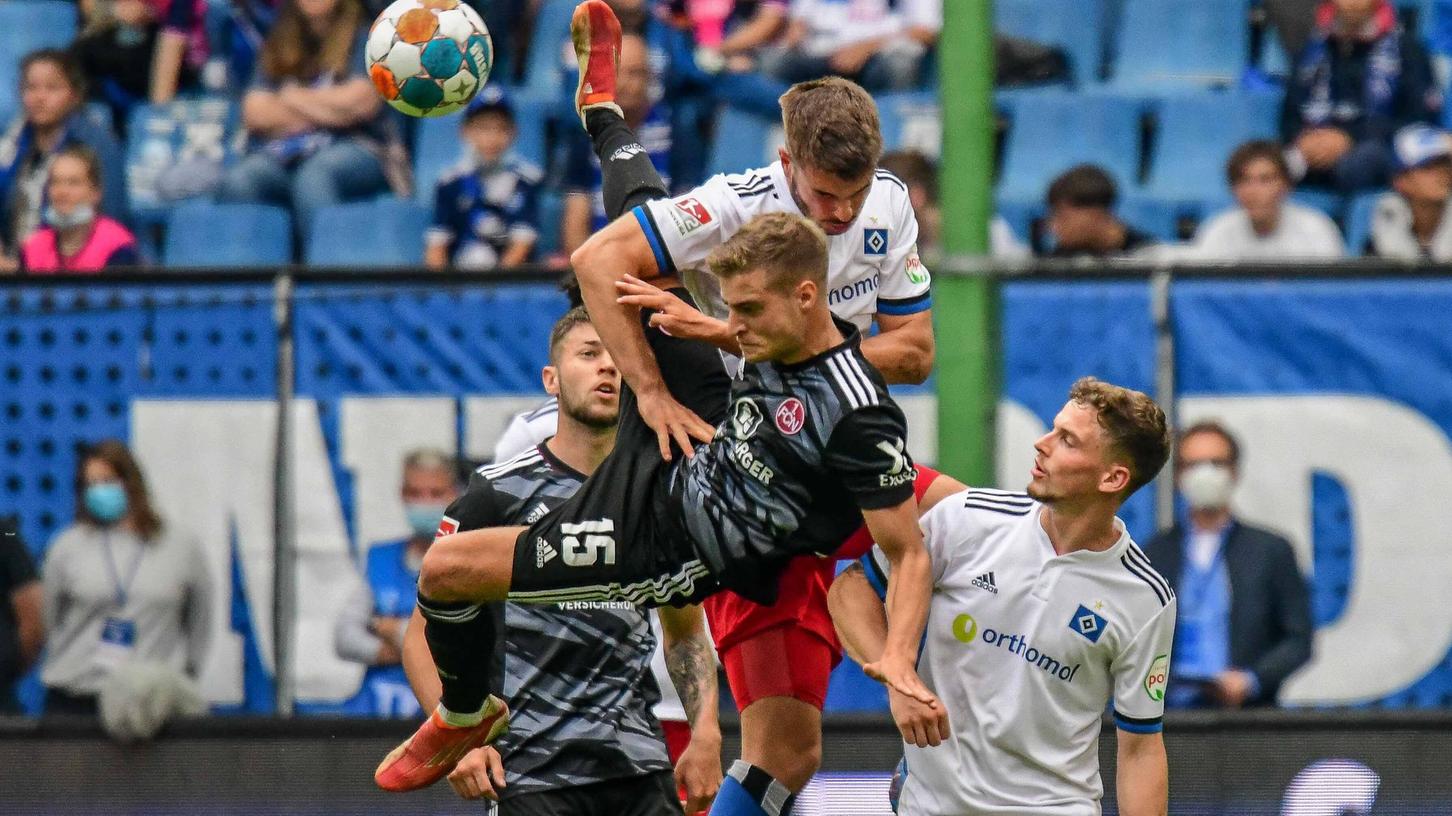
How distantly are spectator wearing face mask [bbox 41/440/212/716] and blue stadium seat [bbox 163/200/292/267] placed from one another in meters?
1.88

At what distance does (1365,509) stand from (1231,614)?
0.71 m

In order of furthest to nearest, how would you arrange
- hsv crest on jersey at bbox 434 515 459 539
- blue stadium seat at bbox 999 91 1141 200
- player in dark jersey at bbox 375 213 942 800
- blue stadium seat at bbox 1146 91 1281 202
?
blue stadium seat at bbox 999 91 1141 200
blue stadium seat at bbox 1146 91 1281 202
hsv crest on jersey at bbox 434 515 459 539
player in dark jersey at bbox 375 213 942 800

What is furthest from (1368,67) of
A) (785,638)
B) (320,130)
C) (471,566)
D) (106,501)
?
(471,566)

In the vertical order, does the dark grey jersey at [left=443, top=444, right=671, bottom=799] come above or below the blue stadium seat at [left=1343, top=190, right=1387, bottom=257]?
below

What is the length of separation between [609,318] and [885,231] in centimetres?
78

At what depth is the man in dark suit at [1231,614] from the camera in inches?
313

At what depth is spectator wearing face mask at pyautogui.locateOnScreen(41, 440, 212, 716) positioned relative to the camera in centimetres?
831

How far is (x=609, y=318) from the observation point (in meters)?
5.09

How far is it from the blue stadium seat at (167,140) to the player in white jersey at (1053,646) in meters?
6.16

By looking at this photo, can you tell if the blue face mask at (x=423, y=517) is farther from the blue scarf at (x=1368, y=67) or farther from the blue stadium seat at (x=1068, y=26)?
the blue scarf at (x=1368, y=67)

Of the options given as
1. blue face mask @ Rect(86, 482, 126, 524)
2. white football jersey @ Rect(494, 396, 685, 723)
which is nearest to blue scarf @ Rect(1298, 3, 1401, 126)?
white football jersey @ Rect(494, 396, 685, 723)

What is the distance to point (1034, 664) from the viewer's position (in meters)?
5.12

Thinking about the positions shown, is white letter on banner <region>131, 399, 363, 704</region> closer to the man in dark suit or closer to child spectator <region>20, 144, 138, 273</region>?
child spectator <region>20, 144, 138, 273</region>

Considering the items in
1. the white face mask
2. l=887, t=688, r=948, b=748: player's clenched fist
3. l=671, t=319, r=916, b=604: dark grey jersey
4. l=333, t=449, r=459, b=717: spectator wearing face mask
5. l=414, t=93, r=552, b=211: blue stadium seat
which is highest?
l=414, t=93, r=552, b=211: blue stadium seat
